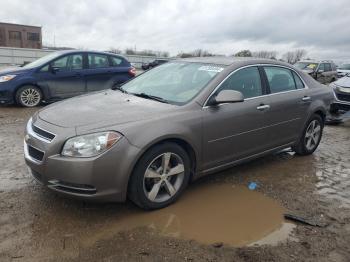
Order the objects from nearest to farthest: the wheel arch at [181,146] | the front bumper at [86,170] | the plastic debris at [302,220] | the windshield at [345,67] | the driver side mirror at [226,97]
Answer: the front bumper at [86,170] < the wheel arch at [181,146] < the plastic debris at [302,220] < the driver side mirror at [226,97] < the windshield at [345,67]

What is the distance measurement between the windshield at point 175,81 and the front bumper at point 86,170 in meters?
1.10

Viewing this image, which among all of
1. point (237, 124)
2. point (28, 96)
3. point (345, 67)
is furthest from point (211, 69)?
point (345, 67)

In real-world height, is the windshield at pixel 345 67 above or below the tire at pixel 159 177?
above

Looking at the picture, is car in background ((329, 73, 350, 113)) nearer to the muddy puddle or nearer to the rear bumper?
the rear bumper

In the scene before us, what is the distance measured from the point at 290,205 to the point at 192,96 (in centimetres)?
171

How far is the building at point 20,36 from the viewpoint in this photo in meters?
64.2

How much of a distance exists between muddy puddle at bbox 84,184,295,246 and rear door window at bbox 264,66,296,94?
5.59 feet

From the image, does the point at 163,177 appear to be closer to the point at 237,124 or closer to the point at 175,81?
the point at 237,124

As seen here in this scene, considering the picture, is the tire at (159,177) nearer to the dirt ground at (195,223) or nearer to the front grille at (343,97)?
the dirt ground at (195,223)

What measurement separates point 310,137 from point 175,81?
2.81m

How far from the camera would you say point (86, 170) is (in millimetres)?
3221

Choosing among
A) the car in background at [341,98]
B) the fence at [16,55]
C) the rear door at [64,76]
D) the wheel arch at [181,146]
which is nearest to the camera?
the wheel arch at [181,146]

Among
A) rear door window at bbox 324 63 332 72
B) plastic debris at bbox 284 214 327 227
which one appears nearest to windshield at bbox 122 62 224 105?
plastic debris at bbox 284 214 327 227

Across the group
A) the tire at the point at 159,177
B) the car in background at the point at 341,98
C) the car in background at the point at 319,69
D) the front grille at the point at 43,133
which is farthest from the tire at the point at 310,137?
the car in background at the point at 319,69
